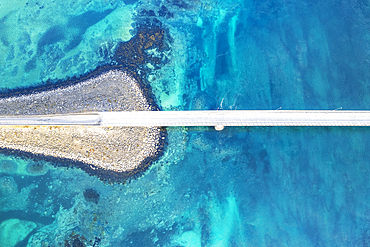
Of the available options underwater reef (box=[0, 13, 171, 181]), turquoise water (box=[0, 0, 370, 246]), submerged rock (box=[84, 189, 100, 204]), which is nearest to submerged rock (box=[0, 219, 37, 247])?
turquoise water (box=[0, 0, 370, 246])

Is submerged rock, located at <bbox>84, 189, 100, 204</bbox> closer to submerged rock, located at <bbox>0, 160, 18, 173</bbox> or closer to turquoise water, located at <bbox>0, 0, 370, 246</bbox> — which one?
turquoise water, located at <bbox>0, 0, 370, 246</bbox>

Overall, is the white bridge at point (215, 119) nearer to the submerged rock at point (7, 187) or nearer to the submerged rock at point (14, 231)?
the submerged rock at point (7, 187)

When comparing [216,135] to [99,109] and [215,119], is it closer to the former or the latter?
[215,119]

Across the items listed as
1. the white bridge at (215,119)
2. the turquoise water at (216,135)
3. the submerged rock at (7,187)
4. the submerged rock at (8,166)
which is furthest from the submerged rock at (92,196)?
the submerged rock at (8,166)

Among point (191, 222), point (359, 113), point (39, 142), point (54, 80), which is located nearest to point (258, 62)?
point (359, 113)

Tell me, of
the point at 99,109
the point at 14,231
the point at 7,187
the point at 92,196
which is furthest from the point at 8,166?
the point at 99,109
